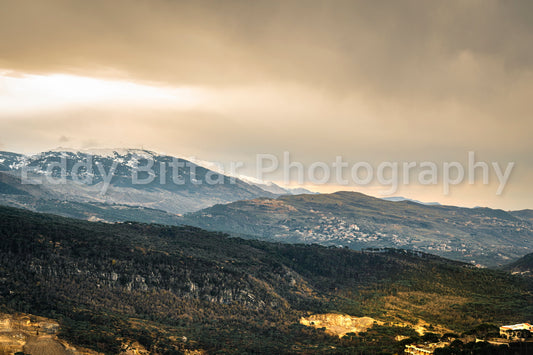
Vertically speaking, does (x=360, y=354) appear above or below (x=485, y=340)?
below

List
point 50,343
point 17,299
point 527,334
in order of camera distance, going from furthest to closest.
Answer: point 17,299 → point 527,334 → point 50,343

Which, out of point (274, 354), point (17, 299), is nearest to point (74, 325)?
point (17, 299)

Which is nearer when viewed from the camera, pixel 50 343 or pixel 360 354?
pixel 50 343

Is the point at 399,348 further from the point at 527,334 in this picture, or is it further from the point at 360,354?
the point at 527,334

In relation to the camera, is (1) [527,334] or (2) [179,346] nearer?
(1) [527,334]

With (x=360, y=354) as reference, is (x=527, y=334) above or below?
above

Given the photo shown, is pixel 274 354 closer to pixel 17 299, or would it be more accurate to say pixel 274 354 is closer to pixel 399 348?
pixel 399 348

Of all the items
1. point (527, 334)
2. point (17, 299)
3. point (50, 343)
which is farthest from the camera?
point (17, 299)

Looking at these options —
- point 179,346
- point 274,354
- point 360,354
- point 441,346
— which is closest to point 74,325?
point 179,346
